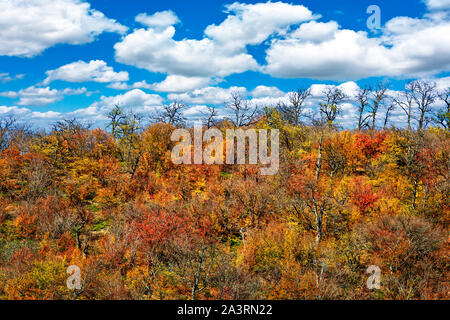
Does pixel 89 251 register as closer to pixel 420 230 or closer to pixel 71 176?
pixel 71 176

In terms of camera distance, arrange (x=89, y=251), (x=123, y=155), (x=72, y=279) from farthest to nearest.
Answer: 1. (x=123, y=155)
2. (x=89, y=251)
3. (x=72, y=279)

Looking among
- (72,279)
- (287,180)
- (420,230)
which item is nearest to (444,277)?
(420,230)

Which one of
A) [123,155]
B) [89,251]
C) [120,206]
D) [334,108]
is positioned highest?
[334,108]

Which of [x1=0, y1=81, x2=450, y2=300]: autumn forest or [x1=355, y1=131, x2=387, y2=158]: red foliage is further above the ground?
[x1=355, y1=131, x2=387, y2=158]: red foliage

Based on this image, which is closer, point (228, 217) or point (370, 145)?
point (228, 217)

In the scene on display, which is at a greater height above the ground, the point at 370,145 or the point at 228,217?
the point at 370,145

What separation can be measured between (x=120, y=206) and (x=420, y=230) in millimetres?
37588

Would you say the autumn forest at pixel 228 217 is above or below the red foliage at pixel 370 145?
below

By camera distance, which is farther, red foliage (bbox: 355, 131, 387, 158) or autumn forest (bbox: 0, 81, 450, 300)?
red foliage (bbox: 355, 131, 387, 158)

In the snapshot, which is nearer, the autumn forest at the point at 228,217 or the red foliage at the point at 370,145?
the autumn forest at the point at 228,217

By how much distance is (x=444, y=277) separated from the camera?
23.0 m
